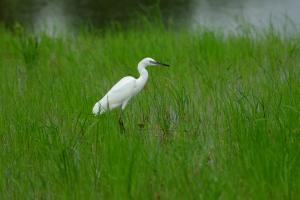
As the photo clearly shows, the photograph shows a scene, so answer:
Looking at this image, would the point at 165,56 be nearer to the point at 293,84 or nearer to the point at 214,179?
the point at 293,84

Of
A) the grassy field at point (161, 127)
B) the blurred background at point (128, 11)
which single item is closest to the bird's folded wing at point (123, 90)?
the grassy field at point (161, 127)

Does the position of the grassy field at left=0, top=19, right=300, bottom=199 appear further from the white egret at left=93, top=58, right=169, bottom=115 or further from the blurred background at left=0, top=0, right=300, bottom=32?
the blurred background at left=0, top=0, right=300, bottom=32

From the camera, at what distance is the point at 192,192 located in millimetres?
3092

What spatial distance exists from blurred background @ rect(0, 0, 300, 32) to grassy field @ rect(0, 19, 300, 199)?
3553 mm

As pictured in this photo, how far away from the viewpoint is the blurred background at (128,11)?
11.2 meters

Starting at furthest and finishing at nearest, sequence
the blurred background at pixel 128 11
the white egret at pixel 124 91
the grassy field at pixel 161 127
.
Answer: the blurred background at pixel 128 11, the white egret at pixel 124 91, the grassy field at pixel 161 127

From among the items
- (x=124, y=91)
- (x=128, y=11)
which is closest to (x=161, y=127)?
(x=124, y=91)

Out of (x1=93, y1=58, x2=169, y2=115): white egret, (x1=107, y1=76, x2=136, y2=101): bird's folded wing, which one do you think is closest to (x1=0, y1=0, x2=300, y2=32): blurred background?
(x1=93, y1=58, x2=169, y2=115): white egret

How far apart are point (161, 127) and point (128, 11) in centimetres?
928

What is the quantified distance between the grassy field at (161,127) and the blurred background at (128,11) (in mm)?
3553

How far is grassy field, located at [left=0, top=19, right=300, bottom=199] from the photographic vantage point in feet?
10.6

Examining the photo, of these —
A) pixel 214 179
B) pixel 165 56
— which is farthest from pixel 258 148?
pixel 165 56

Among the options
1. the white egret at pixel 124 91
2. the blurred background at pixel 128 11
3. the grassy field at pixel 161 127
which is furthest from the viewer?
the blurred background at pixel 128 11

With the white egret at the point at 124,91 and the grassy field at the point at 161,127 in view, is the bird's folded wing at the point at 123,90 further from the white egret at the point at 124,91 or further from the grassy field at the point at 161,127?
the grassy field at the point at 161,127
